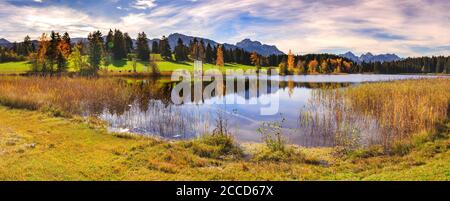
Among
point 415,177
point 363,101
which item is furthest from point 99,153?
point 363,101

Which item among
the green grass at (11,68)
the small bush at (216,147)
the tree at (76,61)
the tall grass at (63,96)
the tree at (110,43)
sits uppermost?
the tree at (110,43)

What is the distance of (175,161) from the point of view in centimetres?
620

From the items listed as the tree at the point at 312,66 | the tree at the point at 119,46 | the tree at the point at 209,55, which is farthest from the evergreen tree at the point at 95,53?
the tree at the point at 312,66

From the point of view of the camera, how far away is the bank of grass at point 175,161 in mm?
5137

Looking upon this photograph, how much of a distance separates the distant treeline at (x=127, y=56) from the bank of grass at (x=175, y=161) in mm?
9714

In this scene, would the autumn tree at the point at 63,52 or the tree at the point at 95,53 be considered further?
Answer: the tree at the point at 95,53

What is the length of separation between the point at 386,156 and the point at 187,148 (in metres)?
4.08

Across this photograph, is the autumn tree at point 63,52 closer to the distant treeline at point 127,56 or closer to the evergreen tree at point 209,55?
the distant treeline at point 127,56

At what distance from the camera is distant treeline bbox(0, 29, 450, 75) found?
27312mm

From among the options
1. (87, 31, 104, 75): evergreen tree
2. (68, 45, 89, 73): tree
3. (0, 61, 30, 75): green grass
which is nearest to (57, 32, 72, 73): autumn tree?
(68, 45, 89, 73): tree

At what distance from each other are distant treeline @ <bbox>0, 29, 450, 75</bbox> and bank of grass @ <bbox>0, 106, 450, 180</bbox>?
9.71 m

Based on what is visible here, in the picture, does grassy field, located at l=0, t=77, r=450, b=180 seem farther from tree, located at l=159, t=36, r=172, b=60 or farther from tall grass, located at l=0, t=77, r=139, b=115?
tree, located at l=159, t=36, r=172, b=60

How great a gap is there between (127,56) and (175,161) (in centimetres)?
4175

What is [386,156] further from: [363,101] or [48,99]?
[48,99]
